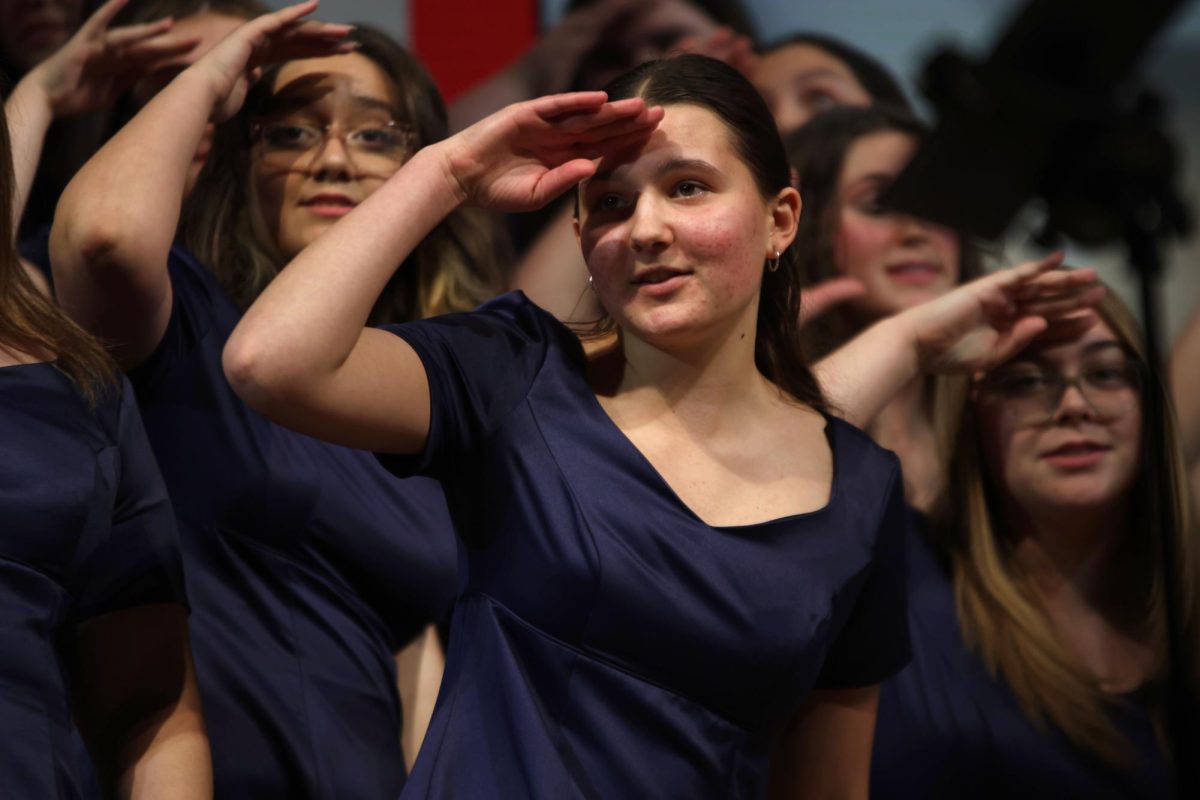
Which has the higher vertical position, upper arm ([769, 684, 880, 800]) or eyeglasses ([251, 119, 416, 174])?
eyeglasses ([251, 119, 416, 174])

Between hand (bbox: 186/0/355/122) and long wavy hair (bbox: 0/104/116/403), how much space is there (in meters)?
0.49

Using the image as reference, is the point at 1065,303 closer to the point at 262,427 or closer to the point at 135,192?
the point at 262,427

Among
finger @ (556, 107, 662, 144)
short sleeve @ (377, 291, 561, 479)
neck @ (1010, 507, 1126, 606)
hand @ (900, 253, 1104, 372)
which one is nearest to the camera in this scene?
short sleeve @ (377, 291, 561, 479)

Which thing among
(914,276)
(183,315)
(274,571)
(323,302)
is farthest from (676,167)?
(914,276)

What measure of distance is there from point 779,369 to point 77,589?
851 mm

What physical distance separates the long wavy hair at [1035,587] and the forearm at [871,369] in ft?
0.71

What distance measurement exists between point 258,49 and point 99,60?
0.86ft

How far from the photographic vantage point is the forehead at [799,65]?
3.38 m

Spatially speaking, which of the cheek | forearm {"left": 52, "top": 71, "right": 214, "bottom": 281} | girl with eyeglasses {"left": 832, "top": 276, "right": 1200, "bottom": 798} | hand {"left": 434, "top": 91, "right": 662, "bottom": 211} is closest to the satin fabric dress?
forearm {"left": 52, "top": 71, "right": 214, "bottom": 281}

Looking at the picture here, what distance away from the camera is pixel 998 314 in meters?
2.32

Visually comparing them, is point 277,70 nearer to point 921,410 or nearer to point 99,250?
point 99,250

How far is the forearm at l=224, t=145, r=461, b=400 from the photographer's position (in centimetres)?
148

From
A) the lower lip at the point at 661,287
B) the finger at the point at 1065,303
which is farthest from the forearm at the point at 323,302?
the finger at the point at 1065,303

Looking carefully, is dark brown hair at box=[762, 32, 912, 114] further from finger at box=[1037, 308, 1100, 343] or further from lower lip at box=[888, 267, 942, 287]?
finger at box=[1037, 308, 1100, 343]
